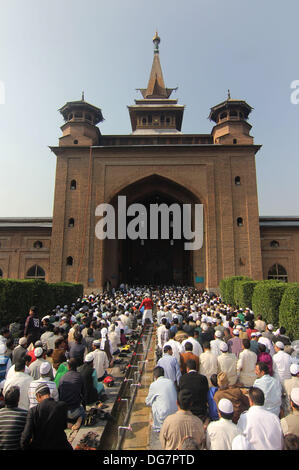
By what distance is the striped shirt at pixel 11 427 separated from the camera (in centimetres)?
276

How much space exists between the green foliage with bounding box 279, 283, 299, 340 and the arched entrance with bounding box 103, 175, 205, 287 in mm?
13816

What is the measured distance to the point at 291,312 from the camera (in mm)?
9406

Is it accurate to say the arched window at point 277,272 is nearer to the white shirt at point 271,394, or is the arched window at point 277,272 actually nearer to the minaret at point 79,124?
the minaret at point 79,124

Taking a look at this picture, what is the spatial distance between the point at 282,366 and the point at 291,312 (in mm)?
5181

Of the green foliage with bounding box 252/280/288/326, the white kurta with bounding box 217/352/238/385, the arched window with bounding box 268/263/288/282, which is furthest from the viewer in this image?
the arched window with bounding box 268/263/288/282

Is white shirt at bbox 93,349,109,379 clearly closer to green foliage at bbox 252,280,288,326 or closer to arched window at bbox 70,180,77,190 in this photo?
green foliage at bbox 252,280,288,326

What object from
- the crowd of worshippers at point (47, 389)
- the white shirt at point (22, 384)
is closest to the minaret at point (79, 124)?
the crowd of worshippers at point (47, 389)

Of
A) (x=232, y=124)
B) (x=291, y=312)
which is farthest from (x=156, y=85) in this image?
(x=291, y=312)

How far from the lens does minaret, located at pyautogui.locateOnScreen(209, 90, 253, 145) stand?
2517 centimetres

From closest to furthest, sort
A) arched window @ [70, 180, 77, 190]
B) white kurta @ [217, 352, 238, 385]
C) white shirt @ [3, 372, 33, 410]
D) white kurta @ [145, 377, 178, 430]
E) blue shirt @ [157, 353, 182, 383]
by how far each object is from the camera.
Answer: white kurta @ [145, 377, 178, 430], white shirt @ [3, 372, 33, 410], blue shirt @ [157, 353, 182, 383], white kurta @ [217, 352, 238, 385], arched window @ [70, 180, 77, 190]

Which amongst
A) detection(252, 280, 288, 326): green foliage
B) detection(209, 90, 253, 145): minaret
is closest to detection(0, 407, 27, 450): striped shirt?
detection(252, 280, 288, 326): green foliage

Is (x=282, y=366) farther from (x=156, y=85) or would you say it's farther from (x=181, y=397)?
(x=156, y=85)
